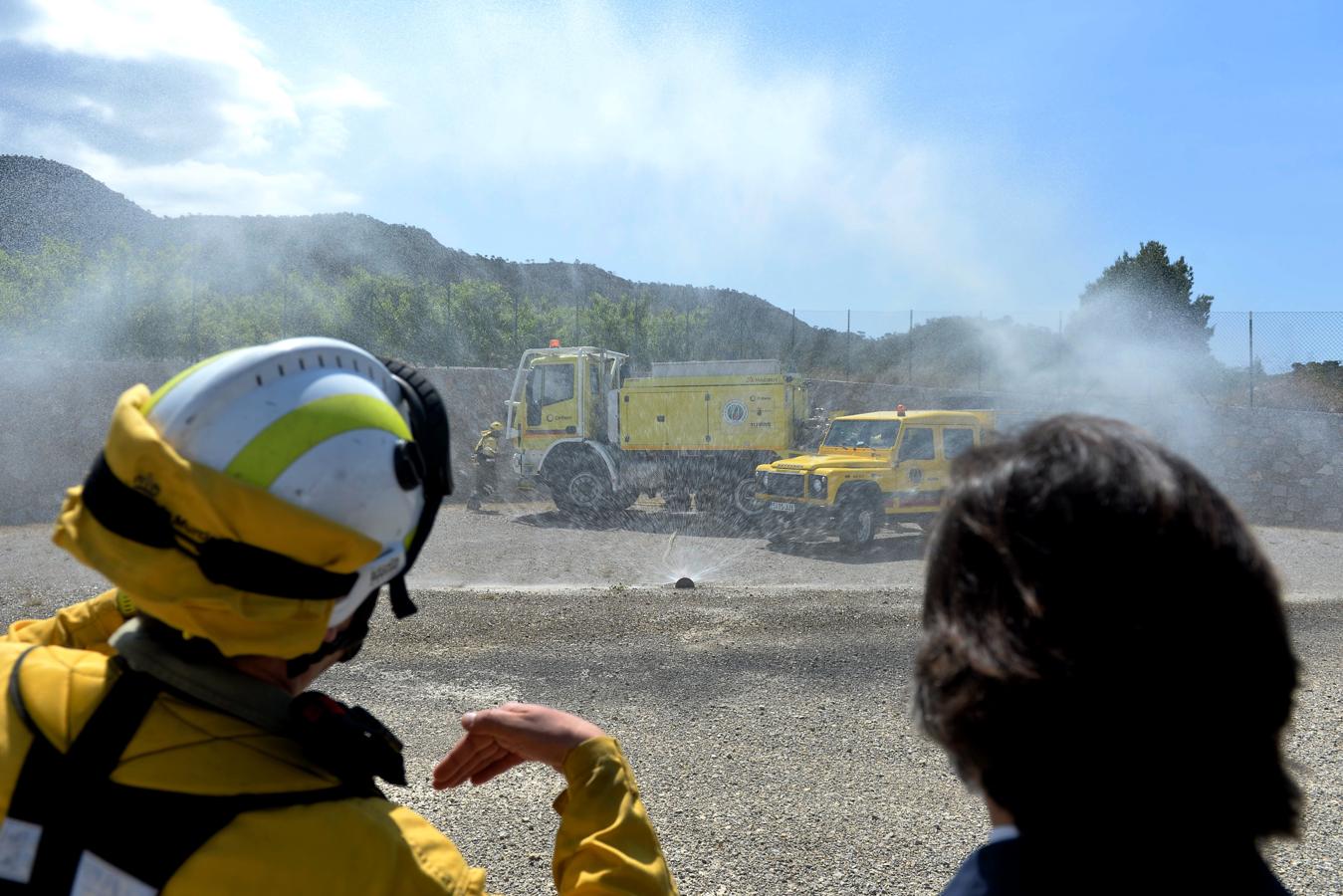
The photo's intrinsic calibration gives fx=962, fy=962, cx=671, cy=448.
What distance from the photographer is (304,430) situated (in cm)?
114

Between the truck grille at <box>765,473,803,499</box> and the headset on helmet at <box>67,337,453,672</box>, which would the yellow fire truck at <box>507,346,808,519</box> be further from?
the headset on helmet at <box>67,337,453,672</box>

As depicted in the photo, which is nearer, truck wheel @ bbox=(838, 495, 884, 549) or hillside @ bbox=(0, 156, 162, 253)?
truck wheel @ bbox=(838, 495, 884, 549)

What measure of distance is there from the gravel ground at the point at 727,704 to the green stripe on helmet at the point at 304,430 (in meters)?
2.65

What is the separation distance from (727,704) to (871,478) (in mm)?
8477

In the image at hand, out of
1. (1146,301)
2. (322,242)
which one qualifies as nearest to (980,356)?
(1146,301)

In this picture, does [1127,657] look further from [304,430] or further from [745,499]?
[745,499]

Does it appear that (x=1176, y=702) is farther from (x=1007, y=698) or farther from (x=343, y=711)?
(x=343, y=711)

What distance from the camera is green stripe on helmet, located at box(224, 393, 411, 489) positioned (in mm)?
1100

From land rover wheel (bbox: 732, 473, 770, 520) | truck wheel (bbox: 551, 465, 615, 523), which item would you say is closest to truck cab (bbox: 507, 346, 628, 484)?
truck wheel (bbox: 551, 465, 615, 523)

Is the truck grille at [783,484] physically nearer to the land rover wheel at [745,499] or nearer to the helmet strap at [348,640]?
the land rover wheel at [745,499]

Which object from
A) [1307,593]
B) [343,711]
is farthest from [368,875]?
[1307,593]

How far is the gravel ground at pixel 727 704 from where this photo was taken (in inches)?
152

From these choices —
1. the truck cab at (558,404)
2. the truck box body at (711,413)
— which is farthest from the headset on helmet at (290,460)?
the truck cab at (558,404)

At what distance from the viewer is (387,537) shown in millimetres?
1245
